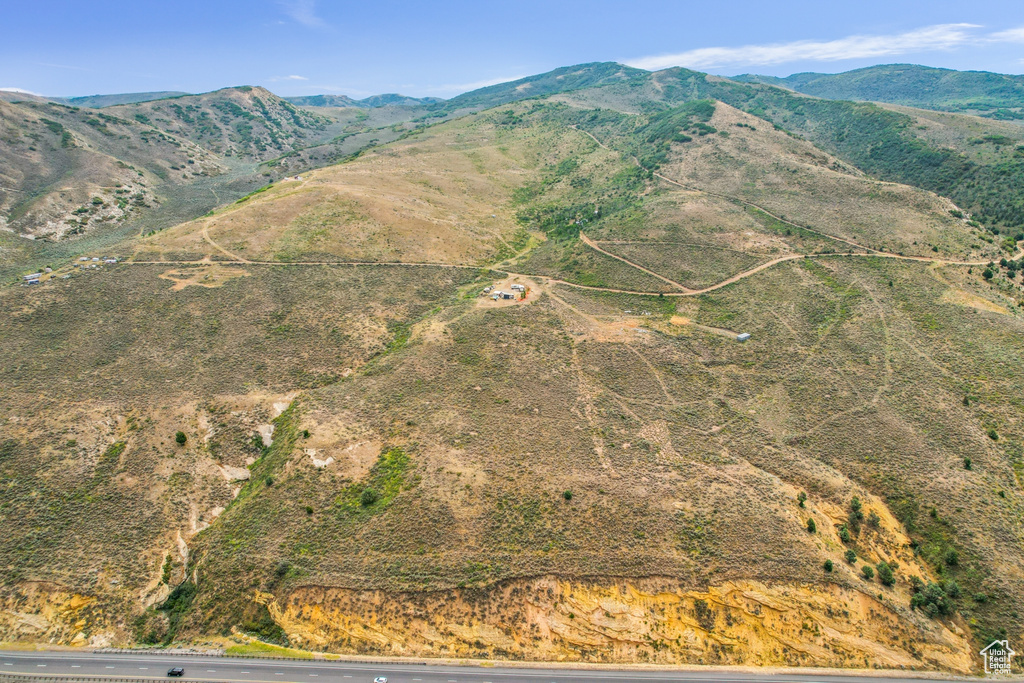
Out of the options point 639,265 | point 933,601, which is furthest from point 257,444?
point 639,265

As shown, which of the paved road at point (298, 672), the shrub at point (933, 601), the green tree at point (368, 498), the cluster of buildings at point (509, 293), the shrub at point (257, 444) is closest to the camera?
the paved road at point (298, 672)

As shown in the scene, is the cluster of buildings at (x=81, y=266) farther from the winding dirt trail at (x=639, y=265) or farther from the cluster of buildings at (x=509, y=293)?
the cluster of buildings at (x=509, y=293)

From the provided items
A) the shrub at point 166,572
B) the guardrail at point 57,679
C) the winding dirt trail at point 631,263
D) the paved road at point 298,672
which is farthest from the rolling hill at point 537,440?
the guardrail at point 57,679

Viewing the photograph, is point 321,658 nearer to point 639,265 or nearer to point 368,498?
point 368,498

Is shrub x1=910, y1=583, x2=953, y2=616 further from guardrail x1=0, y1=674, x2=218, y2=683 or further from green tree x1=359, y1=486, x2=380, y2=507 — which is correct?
guardrail x1=0, y1=674, x2=218, y2=683

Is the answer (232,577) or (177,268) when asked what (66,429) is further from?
(177,268)

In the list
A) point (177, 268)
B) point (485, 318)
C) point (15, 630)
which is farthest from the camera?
point (177, 268)

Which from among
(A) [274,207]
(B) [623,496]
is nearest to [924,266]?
(B) [623,496]
